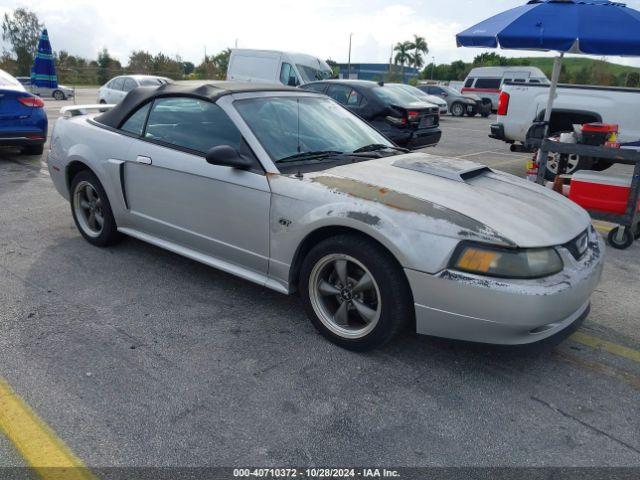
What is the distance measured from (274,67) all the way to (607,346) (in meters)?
13.9

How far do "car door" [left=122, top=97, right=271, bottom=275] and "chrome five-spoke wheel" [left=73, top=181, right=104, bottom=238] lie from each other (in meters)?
0.60

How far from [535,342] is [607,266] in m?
2.64

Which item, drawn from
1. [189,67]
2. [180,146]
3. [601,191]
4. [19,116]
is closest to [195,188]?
[180,146]

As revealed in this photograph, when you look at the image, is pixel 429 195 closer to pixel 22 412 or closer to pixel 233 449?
pixel 233 449

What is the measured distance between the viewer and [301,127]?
382 cm

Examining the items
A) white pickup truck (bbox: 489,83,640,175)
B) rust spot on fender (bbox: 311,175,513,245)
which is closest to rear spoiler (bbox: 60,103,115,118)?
rust spot on fender (bbox: 311,175,513,245)

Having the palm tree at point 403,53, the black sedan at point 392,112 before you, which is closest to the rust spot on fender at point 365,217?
the black sedan at point 392,112

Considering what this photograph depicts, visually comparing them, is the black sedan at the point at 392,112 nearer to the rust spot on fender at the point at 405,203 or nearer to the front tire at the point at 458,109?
the rust spot on fender at the point at 405,203

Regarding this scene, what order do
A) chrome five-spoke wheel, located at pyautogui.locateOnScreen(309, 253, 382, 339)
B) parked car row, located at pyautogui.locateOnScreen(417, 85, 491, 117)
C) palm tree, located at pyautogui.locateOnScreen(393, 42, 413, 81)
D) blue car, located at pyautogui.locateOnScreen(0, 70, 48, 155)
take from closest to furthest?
chrome five-spoke wheel, located at pyautogui.locateOnScreen(309, 253, 382, 339) → blue car, located at pyautogui.locateOnScreen(0, 70, 48, 155) → parked car row, located at pyautogui.locateOnScreen(417, 85, 491, 117) → palm tree, located at pyautogui.locateOnScreen(393, 42, 413, 81)

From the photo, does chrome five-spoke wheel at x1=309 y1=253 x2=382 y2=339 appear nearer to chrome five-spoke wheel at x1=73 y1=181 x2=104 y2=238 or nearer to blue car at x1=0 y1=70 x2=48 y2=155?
chrome five-spoke wheel at x1=73 y1=181 x2=104 y2=238

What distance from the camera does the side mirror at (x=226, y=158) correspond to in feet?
10.8

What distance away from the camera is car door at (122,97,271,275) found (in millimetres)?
3430

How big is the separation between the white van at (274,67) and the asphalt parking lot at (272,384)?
40.5ft

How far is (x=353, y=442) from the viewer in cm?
241
